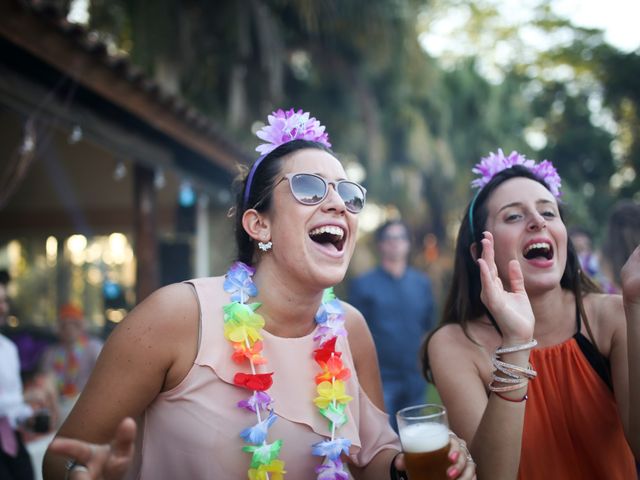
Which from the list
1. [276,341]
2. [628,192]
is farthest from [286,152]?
[628,192]


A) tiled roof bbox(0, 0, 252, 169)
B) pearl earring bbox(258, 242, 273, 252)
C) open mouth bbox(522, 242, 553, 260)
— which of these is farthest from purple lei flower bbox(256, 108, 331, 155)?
tiled roof bbox(0, 0, 252, 169)

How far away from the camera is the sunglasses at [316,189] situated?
2148 mm

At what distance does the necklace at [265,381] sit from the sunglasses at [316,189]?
39 centimetres

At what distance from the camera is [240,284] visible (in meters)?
2.22

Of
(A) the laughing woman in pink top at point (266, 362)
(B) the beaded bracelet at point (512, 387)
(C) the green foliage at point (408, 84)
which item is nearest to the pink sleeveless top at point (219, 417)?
(A) the laughing woman in pink top at point (266, 362)

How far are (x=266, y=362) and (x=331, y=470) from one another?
17.3 inches

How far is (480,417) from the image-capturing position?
2.17 meters

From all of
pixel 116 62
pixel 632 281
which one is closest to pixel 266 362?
pixel 632 281

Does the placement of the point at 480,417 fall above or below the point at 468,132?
below

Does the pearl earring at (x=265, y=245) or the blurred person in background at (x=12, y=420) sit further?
the blurred person in background at (x=12, y=420)

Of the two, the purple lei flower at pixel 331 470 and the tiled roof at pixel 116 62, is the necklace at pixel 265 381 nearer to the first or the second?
the purple lei flower at pixel 331 470

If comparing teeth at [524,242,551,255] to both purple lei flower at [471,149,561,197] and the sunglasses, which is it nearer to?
purple lei flower at [471,149,561,197]

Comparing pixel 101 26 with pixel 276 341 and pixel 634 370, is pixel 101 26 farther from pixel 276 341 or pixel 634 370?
pixel 634 370

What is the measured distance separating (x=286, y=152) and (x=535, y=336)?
1.29 meters
